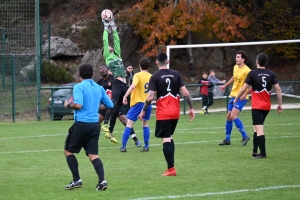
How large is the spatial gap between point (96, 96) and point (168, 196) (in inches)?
70.1

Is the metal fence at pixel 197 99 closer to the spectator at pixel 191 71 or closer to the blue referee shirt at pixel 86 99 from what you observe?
the spectator at pixel 191 71

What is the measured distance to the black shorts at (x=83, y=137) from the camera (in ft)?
29.6

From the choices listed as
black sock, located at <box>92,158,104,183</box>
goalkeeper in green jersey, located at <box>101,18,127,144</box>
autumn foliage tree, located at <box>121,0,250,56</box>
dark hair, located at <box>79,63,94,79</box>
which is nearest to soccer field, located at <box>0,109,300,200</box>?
black sock, located at <box>92,158,104,183</box>

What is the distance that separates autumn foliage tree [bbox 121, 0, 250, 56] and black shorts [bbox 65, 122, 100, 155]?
A: 81.0ft

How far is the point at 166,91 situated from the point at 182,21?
23.4 m

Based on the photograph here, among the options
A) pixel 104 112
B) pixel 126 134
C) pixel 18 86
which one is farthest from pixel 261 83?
pixel 18 86

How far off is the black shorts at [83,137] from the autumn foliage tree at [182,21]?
971 inches

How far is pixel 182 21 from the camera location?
3353 cm

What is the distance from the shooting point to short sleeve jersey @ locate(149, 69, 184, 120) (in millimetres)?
10445

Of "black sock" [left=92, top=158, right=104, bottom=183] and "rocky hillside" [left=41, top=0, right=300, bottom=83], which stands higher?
"rocky hillside" [left=41, top=0, right=300, bottom=83]

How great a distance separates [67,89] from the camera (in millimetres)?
25609

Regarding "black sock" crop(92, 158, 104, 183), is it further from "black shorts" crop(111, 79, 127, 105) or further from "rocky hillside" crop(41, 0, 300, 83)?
"rocky hillside" crop(41, 0, 300, 83)

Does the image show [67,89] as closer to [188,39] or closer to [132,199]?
[188,39]

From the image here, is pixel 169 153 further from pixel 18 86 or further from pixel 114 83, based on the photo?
pixel 18 86
